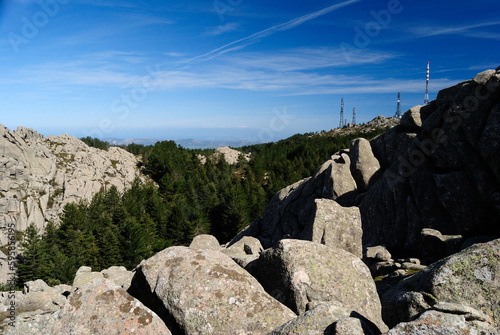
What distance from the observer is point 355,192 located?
34031 mm

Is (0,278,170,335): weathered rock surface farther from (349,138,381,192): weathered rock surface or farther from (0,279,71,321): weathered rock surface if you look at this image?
(349,138,381,192): weathered rock surface

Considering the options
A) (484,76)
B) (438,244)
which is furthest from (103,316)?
(484,76)

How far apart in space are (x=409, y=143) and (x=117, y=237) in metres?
64.4

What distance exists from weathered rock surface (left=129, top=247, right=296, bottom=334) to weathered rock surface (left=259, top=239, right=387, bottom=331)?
3.25 feet

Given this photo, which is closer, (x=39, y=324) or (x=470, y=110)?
(x=39, y=324)

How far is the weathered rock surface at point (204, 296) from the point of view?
9.68m

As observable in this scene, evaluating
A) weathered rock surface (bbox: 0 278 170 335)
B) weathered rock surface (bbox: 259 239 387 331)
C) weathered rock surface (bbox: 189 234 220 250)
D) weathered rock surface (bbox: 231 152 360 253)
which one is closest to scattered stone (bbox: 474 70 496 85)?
weathered rock surface (bbox: 231 152 360 253)

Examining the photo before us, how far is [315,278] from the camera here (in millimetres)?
11203

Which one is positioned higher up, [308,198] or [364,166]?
[364,166]

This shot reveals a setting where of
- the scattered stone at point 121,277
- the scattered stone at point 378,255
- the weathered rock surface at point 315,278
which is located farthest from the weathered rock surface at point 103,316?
the scattered stone at point 378,255

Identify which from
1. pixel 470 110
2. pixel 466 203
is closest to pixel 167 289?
pixel 466 203

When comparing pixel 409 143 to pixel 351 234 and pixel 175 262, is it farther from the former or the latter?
pixel 175 262

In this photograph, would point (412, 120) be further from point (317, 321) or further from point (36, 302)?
point (36, 302)

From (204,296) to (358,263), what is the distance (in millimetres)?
6926
